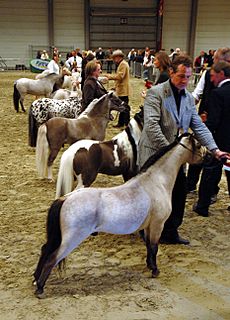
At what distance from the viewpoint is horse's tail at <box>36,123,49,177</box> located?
19.7 feet

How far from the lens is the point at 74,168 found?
4613 mm

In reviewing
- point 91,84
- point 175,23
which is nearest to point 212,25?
point 175,23

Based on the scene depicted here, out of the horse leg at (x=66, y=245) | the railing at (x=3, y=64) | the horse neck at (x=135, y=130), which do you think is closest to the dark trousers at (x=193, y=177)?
the horse neck at (x=135, y=130)

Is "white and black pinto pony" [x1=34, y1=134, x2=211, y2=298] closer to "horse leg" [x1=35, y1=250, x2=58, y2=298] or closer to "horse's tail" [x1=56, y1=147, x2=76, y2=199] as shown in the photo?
"horse leg" [x1=35, y1=250, x2=58, y2=298]

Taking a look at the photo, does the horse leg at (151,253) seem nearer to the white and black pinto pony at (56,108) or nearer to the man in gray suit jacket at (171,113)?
the man in gray suit jacket at (171,113)

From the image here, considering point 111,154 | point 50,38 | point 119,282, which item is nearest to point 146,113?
point 111,154

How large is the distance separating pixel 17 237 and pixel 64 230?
1.63m

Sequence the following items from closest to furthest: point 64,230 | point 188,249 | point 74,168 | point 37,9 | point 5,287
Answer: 1. point 64,230
2. point 5,287
3. point 188,249
4. point 74,168
5. point 37,9

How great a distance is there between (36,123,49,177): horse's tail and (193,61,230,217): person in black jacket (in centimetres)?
262

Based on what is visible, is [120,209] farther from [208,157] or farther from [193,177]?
[193,177]

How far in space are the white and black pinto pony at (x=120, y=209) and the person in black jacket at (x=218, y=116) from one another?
3.39 ft

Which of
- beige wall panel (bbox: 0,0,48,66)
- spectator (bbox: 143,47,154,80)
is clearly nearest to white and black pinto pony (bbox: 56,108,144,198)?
spectator (bbox: 143,47,154,80)

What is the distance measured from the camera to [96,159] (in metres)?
4.77

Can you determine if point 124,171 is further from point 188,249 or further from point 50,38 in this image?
point 50,38
